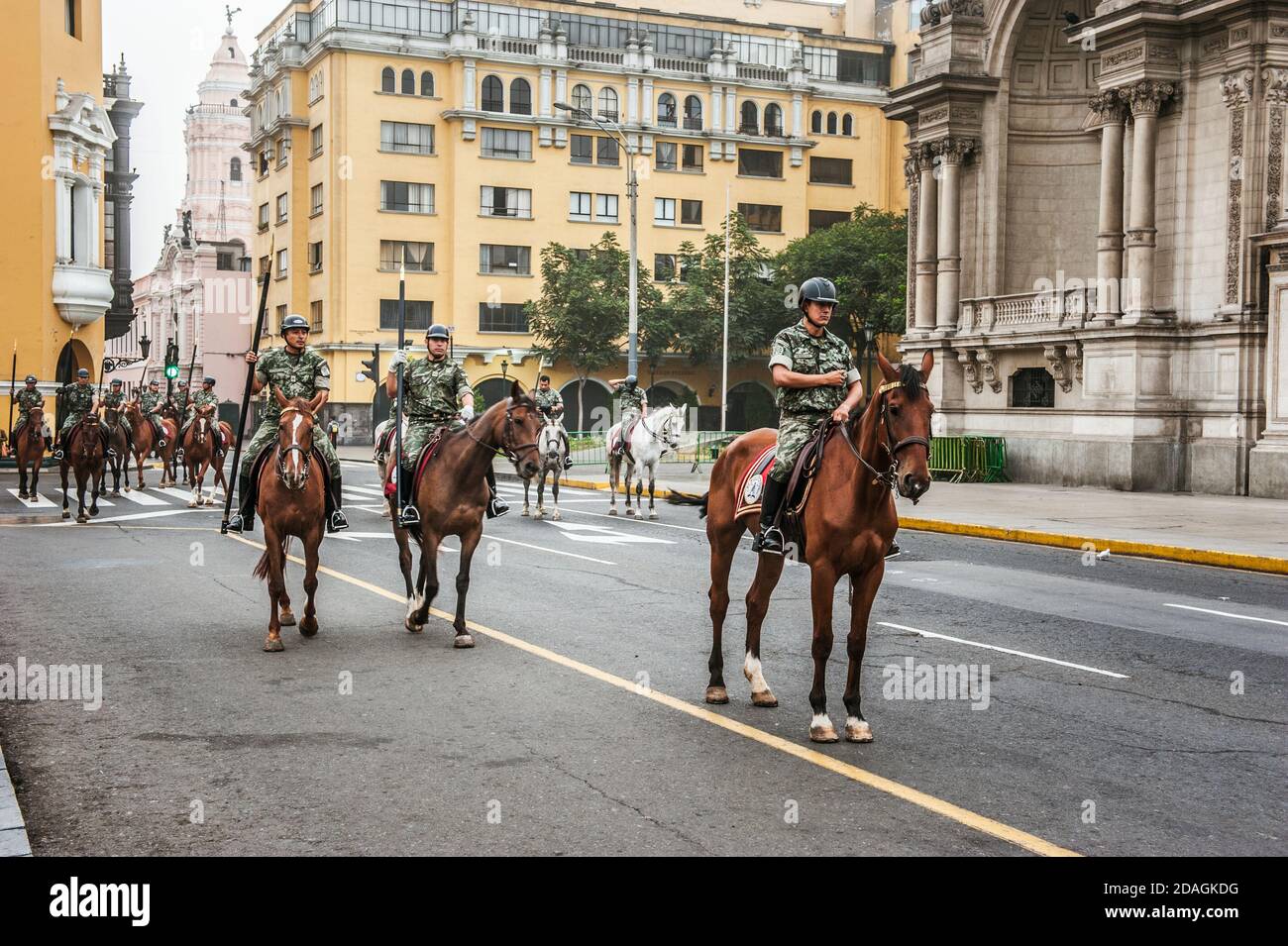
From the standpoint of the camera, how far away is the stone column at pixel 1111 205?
32250 millimetres

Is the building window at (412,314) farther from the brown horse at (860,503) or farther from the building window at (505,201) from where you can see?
the brown horse at (860,503)

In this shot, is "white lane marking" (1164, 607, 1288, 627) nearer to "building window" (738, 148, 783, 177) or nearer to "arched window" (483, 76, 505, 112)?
"arched window" (483, 76, 505, 112)

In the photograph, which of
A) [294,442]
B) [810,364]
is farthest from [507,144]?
[810,364]

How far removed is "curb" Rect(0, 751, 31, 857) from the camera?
219 inches

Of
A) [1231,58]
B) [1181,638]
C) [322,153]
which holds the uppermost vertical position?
[322,153]

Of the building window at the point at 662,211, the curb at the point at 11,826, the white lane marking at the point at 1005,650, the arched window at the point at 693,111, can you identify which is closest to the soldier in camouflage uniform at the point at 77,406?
the white lane marking at the point at 1005,650

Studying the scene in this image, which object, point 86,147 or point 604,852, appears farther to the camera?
point 86,147

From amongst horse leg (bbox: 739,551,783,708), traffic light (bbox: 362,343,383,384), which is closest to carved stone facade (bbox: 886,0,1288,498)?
traffic light (bbox: 362,343,383,384)

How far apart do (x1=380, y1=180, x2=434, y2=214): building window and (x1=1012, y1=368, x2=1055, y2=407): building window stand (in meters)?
42.8

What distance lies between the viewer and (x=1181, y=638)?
1174 centimetres

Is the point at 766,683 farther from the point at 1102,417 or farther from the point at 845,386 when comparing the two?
the point at 1102,417

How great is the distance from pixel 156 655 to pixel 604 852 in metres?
5.83

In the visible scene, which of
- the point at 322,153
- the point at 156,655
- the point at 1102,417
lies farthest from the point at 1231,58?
the point at 322,153

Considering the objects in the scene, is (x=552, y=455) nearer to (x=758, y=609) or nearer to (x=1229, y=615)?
(x=1229, y=615)
